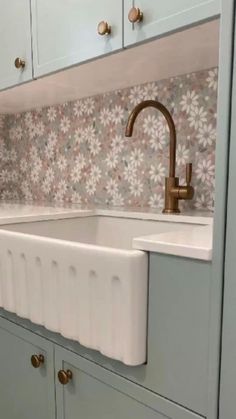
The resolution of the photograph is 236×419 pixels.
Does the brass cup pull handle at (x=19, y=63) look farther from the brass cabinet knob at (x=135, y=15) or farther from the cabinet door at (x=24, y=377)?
the cabinet door at (x=24, y=377)

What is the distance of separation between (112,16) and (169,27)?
201 mm

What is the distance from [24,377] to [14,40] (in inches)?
46.0

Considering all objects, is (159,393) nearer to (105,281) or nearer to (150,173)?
(105,281)

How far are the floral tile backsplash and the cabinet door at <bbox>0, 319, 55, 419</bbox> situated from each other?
0.65 meters

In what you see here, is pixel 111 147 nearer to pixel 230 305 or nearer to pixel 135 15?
pixel 135 15

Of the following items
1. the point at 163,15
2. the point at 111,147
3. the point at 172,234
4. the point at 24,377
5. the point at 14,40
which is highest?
the point at 14,40

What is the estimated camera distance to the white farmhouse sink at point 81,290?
2.08ft

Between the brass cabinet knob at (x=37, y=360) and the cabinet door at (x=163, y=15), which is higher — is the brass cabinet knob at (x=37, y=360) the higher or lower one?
the lower one

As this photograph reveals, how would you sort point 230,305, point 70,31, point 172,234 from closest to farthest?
point 230,305 < point 172,234 < point 70,31

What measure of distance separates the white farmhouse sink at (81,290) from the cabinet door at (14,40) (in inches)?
27.3

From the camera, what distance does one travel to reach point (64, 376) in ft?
2.75

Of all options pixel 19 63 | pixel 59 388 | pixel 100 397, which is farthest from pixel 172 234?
pixel 19 63

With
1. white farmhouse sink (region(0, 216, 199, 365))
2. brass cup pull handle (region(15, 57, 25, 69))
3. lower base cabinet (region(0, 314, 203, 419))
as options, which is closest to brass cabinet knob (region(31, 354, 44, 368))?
lower base cabinet (region(0, 314, 203, 419))

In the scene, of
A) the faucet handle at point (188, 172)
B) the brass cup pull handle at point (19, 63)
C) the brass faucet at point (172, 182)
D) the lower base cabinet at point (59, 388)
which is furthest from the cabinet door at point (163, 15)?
the lower base cabinet at point (59, 388)
